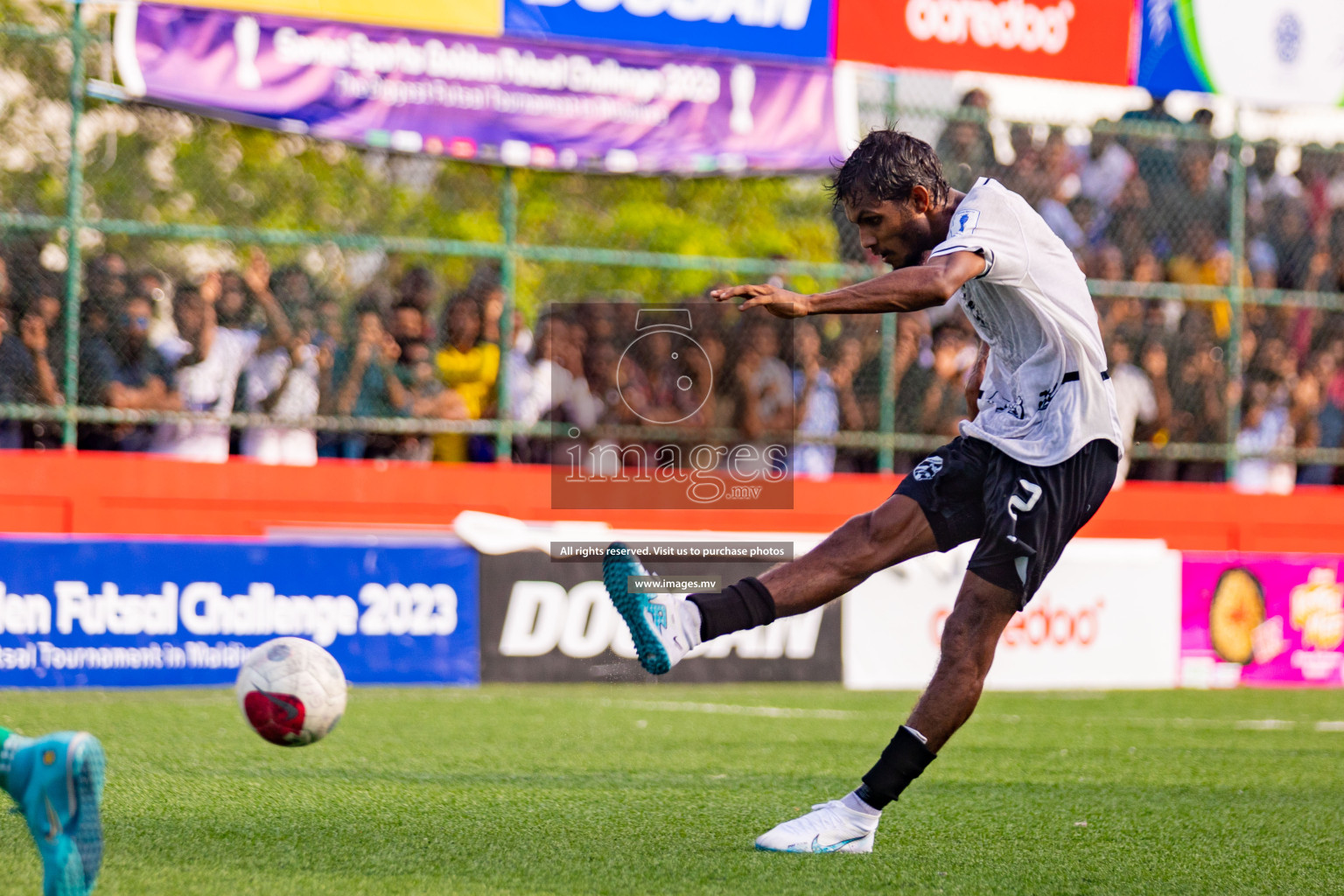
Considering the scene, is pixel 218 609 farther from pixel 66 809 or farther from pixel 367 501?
pixel 66 809

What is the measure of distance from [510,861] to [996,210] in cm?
228

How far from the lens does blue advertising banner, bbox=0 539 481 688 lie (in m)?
9.44

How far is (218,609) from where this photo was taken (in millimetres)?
9812

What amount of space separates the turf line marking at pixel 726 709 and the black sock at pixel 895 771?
4095mm

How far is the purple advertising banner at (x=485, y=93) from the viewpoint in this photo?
424 inches

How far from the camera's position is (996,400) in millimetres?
4879

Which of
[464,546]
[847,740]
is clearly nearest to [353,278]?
[464,546]

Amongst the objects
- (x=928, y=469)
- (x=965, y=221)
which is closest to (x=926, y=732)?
(x=928, y=469)

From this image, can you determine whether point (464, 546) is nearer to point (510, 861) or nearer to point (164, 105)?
point (164, 105)

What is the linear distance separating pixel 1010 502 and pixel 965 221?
2.76ft

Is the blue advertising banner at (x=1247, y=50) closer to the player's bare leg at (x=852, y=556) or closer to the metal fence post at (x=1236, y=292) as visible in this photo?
the metal fence post at (x=1236, y=292)

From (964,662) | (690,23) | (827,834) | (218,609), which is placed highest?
(690,23)

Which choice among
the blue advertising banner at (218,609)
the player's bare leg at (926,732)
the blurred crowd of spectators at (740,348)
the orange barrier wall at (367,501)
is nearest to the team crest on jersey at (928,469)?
the player's bare leg at (926,732)

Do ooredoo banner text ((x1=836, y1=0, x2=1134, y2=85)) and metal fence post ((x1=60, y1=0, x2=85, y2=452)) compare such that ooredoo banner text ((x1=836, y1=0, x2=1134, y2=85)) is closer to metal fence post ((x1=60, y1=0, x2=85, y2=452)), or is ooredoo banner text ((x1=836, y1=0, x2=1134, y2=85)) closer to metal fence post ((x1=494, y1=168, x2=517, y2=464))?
metal fence post ((x1=494, y1=168, x2=517, y2=464))
